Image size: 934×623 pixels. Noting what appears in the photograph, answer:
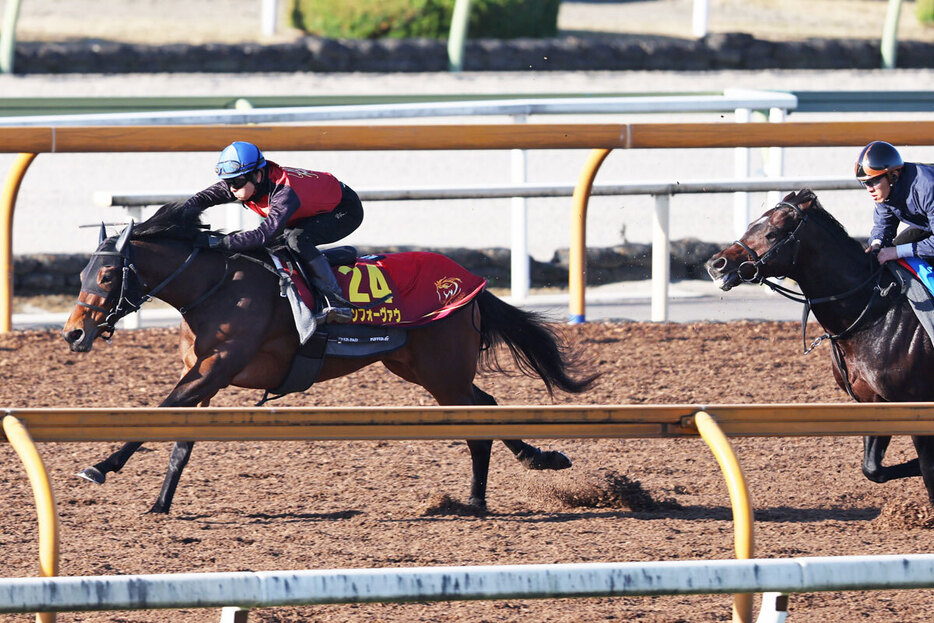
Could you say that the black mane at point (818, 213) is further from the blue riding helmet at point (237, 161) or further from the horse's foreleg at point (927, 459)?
the blue riding helmet at point (237, 161)

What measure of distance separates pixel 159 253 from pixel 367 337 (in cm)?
90

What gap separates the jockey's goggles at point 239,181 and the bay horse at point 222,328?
0.71 feet

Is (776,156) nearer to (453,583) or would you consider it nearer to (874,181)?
(874,181)

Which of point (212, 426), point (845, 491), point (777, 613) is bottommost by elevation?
point (845, 491)

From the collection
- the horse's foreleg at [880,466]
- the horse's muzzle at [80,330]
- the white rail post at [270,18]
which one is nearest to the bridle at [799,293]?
the horse's foreleg at [880,466]

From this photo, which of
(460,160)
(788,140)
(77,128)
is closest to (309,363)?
(77,128)

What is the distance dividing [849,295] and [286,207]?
2.31 meters

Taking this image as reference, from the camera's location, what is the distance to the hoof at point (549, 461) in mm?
6059

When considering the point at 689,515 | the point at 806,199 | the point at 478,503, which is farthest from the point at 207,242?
the point at 806,199

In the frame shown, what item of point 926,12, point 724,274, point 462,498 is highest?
point 926,12

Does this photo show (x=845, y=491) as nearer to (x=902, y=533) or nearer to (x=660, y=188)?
(x=902, y=533)

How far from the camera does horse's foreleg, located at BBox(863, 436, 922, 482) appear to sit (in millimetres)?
5957

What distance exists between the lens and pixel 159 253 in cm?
578

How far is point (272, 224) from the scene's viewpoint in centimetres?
579
